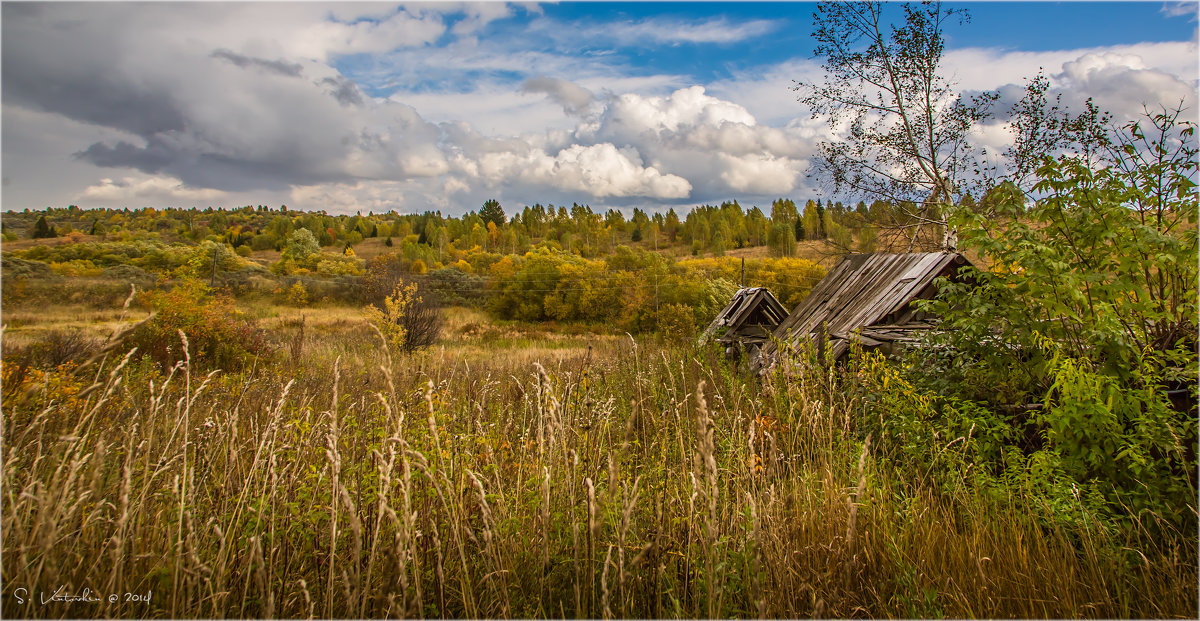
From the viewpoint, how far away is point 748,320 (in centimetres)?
1100

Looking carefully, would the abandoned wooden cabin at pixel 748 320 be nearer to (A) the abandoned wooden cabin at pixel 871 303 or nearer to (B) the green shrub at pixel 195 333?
(A) the abandoned wooden cabin at pixel 871 303

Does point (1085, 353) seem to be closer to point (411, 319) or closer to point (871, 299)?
point (871, 299)

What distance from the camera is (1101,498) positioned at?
280 cm

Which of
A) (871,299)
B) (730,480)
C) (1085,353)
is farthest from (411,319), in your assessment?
(1085,353)

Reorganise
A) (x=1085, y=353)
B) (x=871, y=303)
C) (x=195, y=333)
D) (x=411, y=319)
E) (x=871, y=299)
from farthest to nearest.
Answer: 1. (x=411, y=319)
2. (x=195, y=333)
3. (x=871, y=299)
4. (x=871, y=303)
5. (x=1085, y=353)

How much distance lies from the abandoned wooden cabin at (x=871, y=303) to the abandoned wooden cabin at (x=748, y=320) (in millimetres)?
1097

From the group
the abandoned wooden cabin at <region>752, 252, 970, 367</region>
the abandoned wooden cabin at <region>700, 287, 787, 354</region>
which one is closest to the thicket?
the abandoned wooden cabin at <region>752, 252, 970, 367</region>

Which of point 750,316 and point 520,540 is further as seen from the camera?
point 750,316

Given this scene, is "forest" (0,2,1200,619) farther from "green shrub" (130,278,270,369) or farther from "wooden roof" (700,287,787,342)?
"green shrub" (130,278,270,369)

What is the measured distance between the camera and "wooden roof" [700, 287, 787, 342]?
34.0 feet

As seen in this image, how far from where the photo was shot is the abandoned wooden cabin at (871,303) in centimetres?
599

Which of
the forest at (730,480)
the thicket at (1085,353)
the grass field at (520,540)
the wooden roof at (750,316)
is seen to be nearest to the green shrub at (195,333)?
the forest at (730,480)

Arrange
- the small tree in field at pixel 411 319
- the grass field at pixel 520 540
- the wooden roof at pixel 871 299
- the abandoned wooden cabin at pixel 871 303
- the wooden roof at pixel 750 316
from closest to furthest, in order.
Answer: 1. the grass field at pixel 520 540
2. the abandoned wooden cabin at pixel 871 303
3. the wooden roof at pixel 871 299
4. the wooden roof at pixel 750 316
5. the small tree in field at pixel 411 319

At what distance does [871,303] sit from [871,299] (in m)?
0.21
